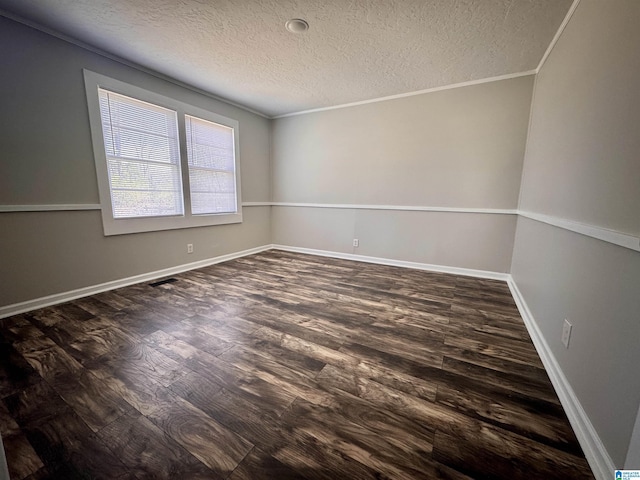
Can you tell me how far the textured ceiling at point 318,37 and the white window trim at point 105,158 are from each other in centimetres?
31

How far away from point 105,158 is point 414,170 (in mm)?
3720

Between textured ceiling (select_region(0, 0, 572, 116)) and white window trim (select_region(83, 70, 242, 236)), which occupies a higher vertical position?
textured ceiling (select_region(0, 0, 572, 116))

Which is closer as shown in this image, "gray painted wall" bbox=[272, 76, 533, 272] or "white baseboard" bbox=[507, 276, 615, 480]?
"white baseboard" bbox=[507, 276, 615, 480]

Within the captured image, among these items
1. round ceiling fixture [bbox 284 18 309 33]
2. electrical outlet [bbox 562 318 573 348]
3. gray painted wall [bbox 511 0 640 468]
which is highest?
round ceiling fixture [bbox 284 18 309 33]

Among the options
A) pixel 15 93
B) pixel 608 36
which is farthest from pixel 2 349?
pixel 608 36

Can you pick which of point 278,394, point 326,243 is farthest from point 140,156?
point 278,394

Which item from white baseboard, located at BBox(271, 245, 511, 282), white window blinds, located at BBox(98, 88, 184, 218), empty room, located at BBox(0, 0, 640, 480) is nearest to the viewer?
empty room, located at BBox(0, 0, 640, 480)

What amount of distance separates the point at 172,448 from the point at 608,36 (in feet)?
9.17

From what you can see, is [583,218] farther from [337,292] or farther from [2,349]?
[2,349]

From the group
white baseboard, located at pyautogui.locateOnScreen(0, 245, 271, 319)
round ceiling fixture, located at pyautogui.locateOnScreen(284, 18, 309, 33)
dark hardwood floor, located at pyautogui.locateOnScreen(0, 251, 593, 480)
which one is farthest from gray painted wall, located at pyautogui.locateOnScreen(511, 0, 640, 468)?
white baseboard, located at pyautogui.locateOnScreen(0, 245, 271, 319)

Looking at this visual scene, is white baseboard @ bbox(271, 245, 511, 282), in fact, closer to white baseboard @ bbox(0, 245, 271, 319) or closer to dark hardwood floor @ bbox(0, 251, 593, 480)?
dark hardwood floor @ bbox(0, 251, 593, 480)

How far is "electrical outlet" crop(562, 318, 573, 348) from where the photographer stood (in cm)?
131

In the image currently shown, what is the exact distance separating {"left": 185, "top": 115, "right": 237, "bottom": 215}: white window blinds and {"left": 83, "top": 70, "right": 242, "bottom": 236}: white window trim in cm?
8

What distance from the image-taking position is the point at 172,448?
1.02 metres
